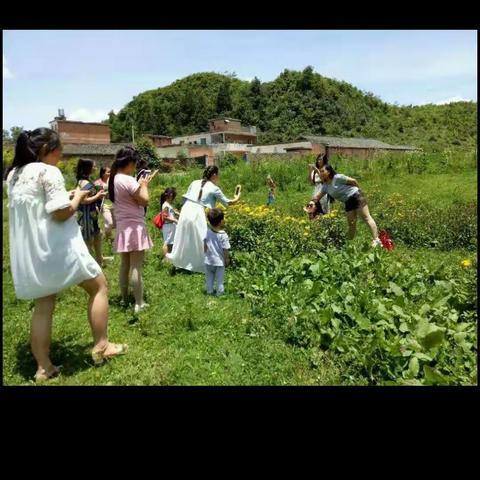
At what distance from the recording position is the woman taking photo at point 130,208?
180 inches

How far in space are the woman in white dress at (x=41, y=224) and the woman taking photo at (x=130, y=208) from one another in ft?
4.24

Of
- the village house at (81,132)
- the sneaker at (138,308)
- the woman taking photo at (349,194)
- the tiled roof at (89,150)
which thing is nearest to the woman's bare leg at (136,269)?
the sneaker at (138,308)

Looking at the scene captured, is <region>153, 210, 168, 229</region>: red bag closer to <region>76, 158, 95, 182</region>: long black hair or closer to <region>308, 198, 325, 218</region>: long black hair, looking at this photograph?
<region>76, 158, 95, 182</region>: long black hair

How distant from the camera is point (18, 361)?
376 centimetres

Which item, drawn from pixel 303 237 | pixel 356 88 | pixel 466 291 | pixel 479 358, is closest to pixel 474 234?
pixel 303 237

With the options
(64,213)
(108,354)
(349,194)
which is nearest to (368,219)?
(349,194)

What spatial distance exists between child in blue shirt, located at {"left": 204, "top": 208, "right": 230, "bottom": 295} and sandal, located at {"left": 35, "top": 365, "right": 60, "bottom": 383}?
2326mm

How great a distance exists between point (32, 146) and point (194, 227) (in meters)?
3.29

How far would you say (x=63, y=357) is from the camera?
3.85 meters

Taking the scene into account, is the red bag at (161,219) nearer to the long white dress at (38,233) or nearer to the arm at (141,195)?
the arm at (141,195)

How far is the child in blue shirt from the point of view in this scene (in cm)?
544
